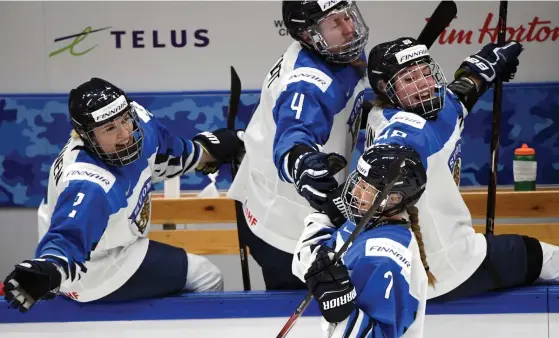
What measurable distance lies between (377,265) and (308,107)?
69cm

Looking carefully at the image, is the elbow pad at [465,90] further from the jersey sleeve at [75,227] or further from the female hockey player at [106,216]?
the jersey sleeve at [75,227]

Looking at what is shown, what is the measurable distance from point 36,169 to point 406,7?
2005 mm

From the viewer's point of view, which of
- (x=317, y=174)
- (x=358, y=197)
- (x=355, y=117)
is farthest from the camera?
(x=355, y=117)

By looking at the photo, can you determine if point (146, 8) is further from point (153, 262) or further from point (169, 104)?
point (153, 262)

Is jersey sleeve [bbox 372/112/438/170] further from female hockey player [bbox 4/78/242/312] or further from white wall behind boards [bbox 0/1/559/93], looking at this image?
white wall behind boards [bbox 0/1/559/93]

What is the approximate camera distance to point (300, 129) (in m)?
3.01

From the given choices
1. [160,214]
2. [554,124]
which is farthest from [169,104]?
[554,124]

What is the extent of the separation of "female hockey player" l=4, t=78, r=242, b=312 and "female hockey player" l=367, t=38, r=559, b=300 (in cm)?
73

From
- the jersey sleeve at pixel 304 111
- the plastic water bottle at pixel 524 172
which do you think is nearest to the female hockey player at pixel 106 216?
the jersey sleeve at pixel 304 111

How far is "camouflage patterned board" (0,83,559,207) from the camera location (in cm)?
521

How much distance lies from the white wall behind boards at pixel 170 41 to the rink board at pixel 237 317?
83.0 inches

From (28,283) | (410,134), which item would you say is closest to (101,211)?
(28,283)

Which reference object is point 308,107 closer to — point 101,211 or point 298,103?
point 298,103

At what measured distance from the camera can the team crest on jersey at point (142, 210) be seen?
11.1ft
